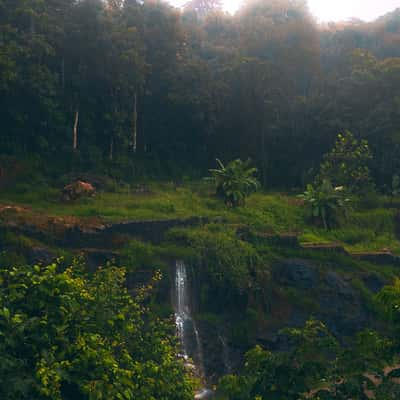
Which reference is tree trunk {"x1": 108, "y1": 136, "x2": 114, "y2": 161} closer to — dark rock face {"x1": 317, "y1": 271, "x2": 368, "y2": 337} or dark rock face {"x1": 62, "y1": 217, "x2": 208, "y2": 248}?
dark rock face {"x1": 62, "y1": 217, "x2": 208, "y2": 248}

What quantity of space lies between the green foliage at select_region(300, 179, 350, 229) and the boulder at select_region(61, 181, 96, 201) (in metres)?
8.48

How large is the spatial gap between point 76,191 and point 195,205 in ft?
15.3

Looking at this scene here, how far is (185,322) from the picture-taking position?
16422mm

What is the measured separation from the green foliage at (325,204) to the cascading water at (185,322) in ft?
26.6

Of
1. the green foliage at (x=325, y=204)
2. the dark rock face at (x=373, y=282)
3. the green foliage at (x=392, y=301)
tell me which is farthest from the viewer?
the green foliage at (x=325, y=204)

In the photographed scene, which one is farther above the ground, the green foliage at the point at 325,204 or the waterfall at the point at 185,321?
the green foliage at the point at 325,204

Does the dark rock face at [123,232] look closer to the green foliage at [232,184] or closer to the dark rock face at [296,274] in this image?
the dark rock face at [296,274]

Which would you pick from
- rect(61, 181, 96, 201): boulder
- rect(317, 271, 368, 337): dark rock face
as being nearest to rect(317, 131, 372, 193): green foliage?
rect(317, 271, 368, 337): dark rock face

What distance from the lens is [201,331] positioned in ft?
53.2

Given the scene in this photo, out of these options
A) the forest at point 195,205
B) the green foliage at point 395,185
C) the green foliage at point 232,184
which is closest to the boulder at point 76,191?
the forest at point 195,205

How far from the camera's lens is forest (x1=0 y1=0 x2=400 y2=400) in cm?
689

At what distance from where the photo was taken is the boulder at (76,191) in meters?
22.3

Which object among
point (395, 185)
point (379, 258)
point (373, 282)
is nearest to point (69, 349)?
point (373, 282)

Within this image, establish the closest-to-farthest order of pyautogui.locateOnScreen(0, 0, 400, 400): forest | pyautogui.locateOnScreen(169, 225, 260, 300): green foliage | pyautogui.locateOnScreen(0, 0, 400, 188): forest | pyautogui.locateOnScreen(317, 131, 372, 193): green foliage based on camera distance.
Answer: pyautogui.locateOnScreen(0, 0, 400, 400): forest
pyautogui.locateOnScreen(169, 225, 260, 300): green foliage
pyautogui.locateOnScreen(0, 0, 400, 188): forest
pyautogui.locateOnScreen(317, 131, 372, 193): green foliage
